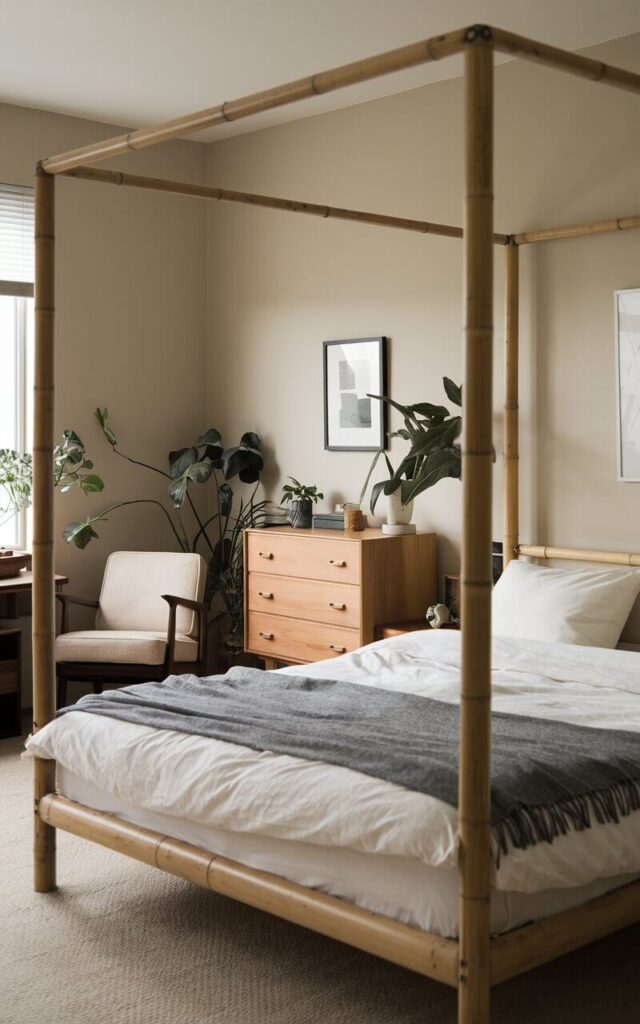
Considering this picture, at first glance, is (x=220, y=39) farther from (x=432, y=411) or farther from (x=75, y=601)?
(x=75, y=601)

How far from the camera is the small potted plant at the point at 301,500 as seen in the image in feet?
18.2

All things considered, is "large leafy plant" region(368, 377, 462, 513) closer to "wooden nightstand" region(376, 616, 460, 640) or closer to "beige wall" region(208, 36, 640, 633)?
"beige wall" region(208, 36, 640, 633)

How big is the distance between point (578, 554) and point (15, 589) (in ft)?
8.10

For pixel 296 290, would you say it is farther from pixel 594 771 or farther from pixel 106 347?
pixel 594 771

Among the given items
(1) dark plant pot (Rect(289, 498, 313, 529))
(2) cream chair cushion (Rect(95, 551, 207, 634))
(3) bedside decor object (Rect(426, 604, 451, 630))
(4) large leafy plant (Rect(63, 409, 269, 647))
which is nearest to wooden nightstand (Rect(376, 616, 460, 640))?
(3) bedside decor object (Rect(426, 604, 451, 630))

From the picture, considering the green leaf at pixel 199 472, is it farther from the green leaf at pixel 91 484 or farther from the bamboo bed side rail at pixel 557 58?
the bamboo bed side rail at pixel 557 58

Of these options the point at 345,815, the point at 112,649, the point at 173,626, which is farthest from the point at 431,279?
the point at 345,815

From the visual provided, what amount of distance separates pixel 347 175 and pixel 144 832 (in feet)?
11.8

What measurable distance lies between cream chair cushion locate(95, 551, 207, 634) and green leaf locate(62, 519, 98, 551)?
0.21 metres

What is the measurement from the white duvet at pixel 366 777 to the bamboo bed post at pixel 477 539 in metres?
0.09

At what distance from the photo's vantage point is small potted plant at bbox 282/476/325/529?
5539mm

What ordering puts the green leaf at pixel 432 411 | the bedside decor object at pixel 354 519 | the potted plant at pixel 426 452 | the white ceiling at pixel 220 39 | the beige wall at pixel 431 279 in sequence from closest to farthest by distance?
1. the white ceiling at pixel 220 39
2. the beige wall at pixel 431 279
3. the potted plant at pixel 426 452
4. the green leaf at pixel 432 411
5. the bedside decor object at pixel 354 519

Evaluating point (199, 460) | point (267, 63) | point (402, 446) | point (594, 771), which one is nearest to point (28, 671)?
point (199, 460)

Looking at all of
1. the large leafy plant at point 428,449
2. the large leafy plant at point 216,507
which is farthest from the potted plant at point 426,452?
the large leafy plant at point 216,507
